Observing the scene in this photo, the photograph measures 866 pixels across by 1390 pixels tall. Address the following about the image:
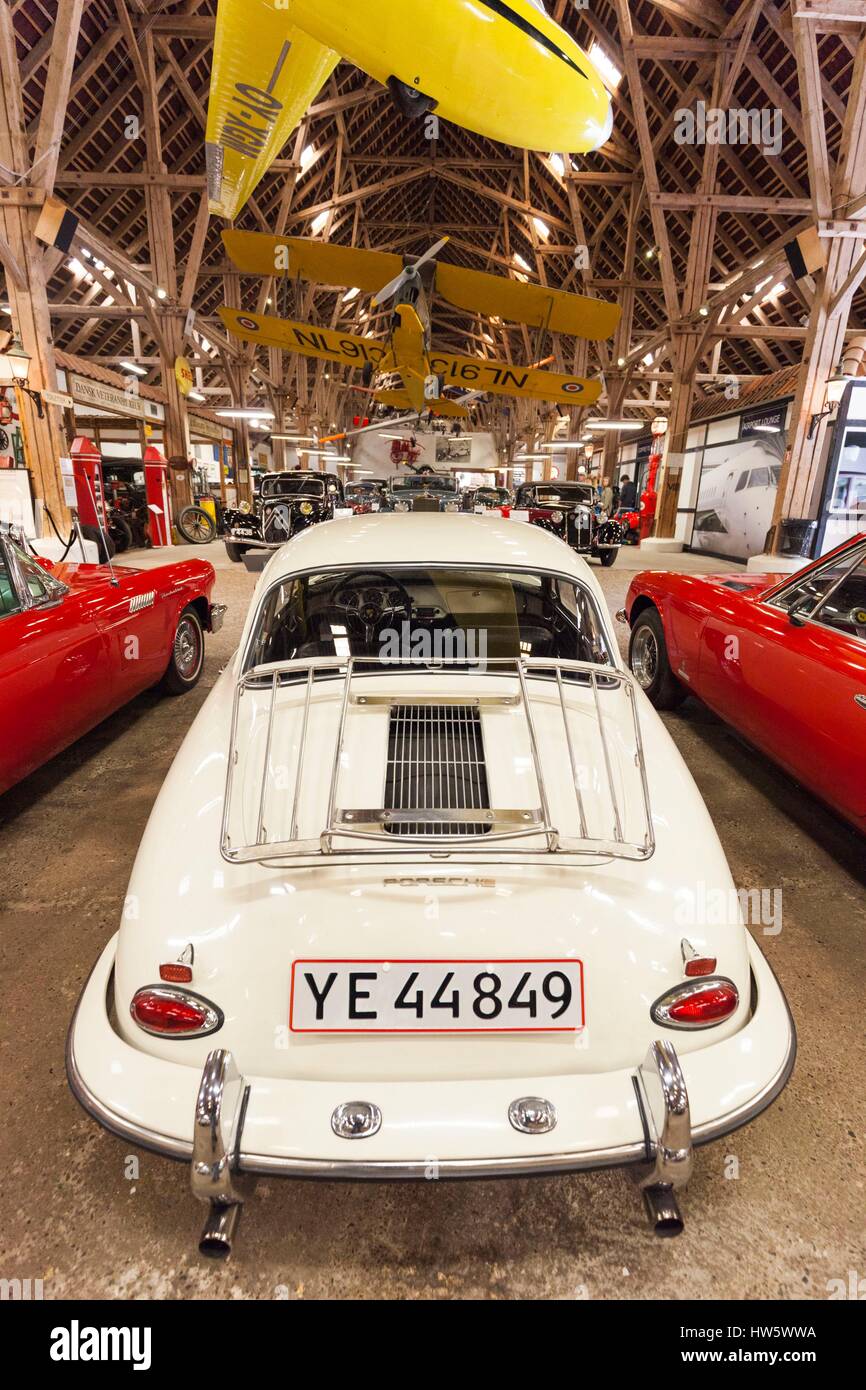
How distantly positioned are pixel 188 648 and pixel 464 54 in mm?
4151

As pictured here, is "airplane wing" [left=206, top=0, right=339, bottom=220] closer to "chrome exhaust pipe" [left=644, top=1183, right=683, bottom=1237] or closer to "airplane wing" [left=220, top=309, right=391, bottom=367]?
"airplane wing" [left=220, top=309, right=391, bottom=367]

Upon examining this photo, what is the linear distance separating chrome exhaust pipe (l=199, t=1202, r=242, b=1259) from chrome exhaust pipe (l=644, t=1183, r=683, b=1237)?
0.76m

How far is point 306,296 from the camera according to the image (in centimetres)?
2250

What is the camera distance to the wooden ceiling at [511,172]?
464 inches

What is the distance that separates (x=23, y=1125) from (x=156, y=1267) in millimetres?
585

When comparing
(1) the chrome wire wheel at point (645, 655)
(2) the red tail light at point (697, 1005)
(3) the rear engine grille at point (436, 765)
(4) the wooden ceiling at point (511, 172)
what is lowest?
(1) the chrome wire wheel at point (645, 655)

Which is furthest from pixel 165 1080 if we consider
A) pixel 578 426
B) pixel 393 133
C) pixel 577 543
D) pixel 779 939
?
pixel 393 133

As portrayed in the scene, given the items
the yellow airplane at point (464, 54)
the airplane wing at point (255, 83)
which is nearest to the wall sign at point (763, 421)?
the yellow airplane at point (464, 54)

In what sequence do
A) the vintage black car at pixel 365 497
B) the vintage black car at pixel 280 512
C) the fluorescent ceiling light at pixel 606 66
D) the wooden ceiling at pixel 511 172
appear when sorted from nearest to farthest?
1. the wooden ceiling at pixel 511 172
2. the vintage black car at pixel 280 512
3. the fluorescent ceiling light at pixel 606 66
4. the vintage black car at pixel 365 497

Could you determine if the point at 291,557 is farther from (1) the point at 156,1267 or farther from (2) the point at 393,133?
(2) the point at 393,133

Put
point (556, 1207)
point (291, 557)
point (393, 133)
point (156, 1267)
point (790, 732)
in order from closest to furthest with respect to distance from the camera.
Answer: point (156, 1267)
point (556, 1207)
point (291, 557)
point (790, 732)
point (393, 133)

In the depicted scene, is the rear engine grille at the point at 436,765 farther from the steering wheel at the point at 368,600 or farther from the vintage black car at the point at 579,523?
the vintage black car at the point at 579,523

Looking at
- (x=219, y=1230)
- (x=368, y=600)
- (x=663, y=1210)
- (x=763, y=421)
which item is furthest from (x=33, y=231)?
(x=763, y=421)

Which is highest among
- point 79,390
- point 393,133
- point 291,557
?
point 393,133
